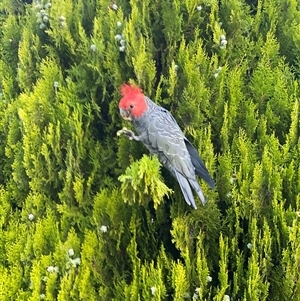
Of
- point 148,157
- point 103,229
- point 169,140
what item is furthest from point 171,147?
point 103,229

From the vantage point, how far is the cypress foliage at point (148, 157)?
6.54 feet

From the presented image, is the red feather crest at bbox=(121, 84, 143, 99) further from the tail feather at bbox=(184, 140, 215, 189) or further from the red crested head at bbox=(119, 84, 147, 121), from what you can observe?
Result: the tail feather at bbox=(184, 140, 215, 189)

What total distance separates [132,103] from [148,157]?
0.40 m

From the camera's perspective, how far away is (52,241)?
2234mm

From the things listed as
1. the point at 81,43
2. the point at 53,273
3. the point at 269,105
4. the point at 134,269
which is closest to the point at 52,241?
the point at 53,273

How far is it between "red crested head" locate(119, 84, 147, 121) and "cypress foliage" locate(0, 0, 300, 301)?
178 millimetres

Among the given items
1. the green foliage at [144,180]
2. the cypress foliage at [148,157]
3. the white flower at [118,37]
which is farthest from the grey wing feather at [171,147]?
the white flower at [118,37]

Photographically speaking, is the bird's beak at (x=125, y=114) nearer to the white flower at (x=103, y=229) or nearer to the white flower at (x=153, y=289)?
the white flower at (x=103, y=229)

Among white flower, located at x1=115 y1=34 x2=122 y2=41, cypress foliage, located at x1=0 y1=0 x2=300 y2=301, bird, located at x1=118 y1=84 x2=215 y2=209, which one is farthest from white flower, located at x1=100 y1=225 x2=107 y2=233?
white flower, located at x1=115 y1=34 x2=122 y2=41

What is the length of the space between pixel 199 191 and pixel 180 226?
20cm

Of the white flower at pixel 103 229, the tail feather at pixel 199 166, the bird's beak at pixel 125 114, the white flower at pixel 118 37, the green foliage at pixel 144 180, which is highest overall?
the white flower at pixel 118 37

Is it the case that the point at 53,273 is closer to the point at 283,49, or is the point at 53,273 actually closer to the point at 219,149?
the point at 219,149

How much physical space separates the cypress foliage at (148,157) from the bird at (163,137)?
90mm

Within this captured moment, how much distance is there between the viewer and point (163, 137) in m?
2.22
